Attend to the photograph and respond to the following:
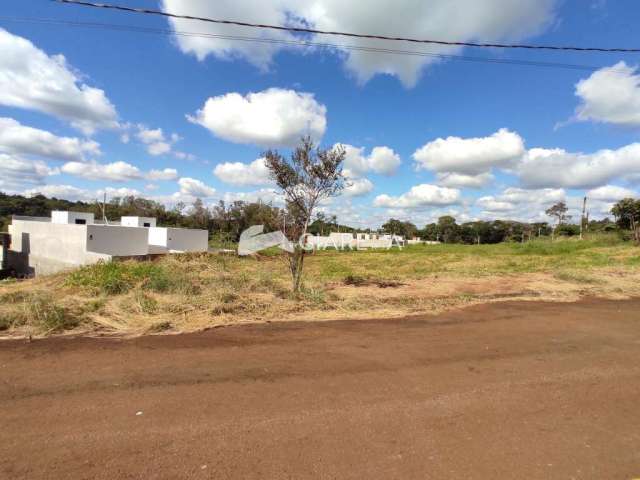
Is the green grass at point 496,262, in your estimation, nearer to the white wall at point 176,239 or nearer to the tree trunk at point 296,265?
the tree trunk at point 296,265

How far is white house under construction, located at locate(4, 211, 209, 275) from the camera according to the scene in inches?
818

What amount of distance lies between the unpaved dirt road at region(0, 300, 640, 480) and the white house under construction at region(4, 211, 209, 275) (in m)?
16.6

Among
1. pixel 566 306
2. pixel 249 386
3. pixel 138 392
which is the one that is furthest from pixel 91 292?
pixel 566 306

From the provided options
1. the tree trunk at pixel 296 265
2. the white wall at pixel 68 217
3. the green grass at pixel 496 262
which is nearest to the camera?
the tree trunk at pixel 296 265

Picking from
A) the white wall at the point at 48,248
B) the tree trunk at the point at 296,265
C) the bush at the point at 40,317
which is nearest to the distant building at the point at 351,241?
the white wall at the point at 48,248

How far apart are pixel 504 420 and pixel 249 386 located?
2.18 metres

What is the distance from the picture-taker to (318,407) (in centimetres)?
295

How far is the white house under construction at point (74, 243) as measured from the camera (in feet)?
68.2

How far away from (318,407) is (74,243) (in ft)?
76.1

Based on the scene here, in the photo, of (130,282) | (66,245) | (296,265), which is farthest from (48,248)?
(296,265)

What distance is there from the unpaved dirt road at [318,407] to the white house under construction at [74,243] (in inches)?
652

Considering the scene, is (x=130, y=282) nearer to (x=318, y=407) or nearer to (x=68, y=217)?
(x=318, y=407)

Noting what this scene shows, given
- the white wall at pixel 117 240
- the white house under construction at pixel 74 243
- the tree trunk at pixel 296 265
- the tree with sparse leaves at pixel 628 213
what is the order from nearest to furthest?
1. the tree trunk at pixel 296 265
2. the white house under construction at pixel 74 243
3. the white wall at pixel 117 240
4. the tree with sparse leaves at pixel 628 213

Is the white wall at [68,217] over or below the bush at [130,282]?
over
